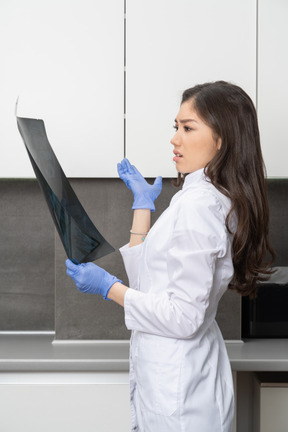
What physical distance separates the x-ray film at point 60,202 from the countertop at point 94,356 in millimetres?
514

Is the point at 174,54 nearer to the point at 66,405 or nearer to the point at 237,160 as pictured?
the point at 237,160

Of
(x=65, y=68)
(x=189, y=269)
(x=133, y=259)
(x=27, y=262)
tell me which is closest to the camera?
(x=189, y=269)

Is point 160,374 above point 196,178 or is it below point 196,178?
below

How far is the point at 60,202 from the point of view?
1118mm

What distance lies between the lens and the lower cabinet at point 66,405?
1.57 meters

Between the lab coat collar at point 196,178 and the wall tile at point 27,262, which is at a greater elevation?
the lab coat collar at point 196,178

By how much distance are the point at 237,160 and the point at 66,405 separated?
3.07ft

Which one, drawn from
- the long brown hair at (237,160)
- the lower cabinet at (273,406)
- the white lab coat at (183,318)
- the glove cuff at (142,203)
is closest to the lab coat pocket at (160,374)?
the white lab coat at (183,318)

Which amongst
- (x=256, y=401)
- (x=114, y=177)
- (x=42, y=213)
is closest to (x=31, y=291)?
(x=42, y=213)

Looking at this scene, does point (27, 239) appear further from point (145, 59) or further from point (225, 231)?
point (225, 231)

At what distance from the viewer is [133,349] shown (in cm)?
120

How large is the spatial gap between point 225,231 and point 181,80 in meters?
0.82

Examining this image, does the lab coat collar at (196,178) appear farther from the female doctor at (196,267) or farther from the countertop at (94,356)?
the countertop at (94,356)

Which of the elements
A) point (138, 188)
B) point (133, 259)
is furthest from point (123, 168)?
point (133, 259)
